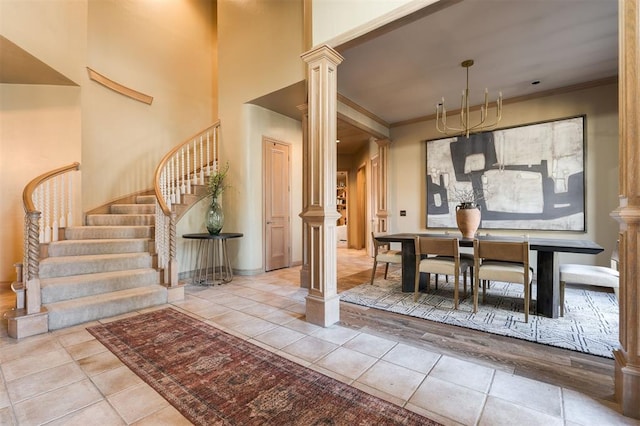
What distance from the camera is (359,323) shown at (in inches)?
114

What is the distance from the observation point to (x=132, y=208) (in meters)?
4.73

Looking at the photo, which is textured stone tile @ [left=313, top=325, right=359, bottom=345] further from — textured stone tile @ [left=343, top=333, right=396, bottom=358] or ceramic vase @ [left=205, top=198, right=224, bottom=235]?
ceramic vase @ [left=205, top=198, right=224, bottom=235]

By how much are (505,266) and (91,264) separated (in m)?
4.77

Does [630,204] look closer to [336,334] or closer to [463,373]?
[463,373]

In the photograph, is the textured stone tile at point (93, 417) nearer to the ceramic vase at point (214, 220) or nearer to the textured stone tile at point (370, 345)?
the textured stone tile at point (370, 345)

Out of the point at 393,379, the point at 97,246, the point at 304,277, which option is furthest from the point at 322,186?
the point at 97,246

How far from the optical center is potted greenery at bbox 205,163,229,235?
4457 mm

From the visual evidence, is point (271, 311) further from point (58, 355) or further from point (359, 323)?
point (58, 355)

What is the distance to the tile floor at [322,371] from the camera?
1585 mm

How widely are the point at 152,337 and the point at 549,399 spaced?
9.81 feet

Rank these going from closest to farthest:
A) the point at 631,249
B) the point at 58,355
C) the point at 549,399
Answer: the point at 631,249
the point at 549,399
the point at 58,355

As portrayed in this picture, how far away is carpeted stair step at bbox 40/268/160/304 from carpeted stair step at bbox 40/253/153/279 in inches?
3.2

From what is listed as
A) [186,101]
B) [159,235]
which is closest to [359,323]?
[159,235]

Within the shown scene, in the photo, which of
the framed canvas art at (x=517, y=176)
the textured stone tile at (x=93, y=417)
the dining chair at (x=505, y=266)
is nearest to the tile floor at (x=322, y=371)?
the textured stone tile at (x=93, y=417)
